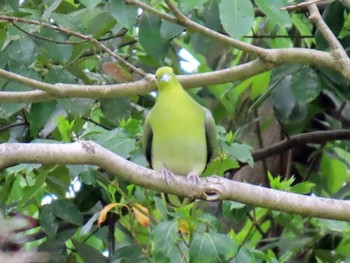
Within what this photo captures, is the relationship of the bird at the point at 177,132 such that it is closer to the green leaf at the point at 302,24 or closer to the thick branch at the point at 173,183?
the thick branch at the point at 173,183

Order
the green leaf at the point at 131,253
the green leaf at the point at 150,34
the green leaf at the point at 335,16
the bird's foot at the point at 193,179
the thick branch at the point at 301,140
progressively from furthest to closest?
1. the thick branch at the point at 301,140
2. the green leaf at the point at 335,16
3. the green leaf at the point at 150,34
4. the green leaf at the point at 131,253
5. the bird's foot at the point at 193,179

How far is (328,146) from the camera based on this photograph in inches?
189

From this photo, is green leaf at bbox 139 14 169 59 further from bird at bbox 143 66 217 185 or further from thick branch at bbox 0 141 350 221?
thick branch at bbox 0 141 350 221

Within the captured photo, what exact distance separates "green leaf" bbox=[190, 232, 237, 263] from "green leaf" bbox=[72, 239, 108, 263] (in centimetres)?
80

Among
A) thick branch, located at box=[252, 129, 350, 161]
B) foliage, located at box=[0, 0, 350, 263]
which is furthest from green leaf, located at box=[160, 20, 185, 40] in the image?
thick branch, located at box=[252, 129, 350, 161]

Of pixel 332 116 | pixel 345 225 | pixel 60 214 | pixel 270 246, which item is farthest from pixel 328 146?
pixel 60 214

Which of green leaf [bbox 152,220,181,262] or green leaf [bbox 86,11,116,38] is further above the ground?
green leaf [bbox 86,11,116,38]

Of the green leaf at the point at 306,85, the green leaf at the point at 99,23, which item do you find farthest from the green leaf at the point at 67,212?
the green leaf at the point at 306,85

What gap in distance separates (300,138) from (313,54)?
5.00ft

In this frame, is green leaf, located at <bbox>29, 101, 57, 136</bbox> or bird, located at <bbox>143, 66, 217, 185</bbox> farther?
green leaf, located at <bbox>29, 101, 57, 136</bbox>

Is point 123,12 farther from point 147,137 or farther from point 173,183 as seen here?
point 173,183

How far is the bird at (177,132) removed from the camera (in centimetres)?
344

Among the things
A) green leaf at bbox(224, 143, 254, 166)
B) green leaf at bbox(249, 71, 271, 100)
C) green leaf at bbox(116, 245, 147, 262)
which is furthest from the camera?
green leaf at bbox(249, 71, 271, 100)

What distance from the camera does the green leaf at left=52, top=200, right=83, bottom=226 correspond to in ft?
12.4
